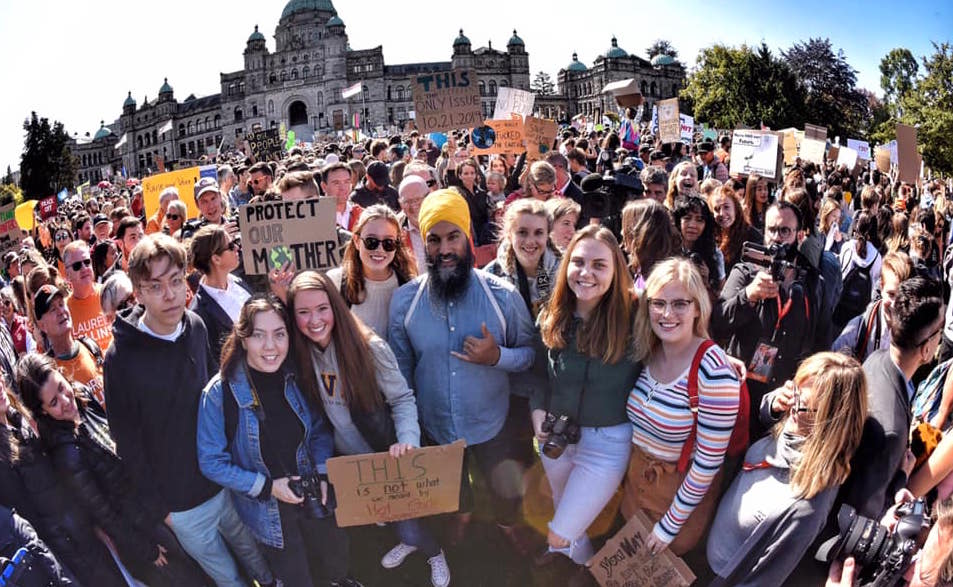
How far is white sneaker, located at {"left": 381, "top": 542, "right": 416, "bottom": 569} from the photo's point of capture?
370 cm

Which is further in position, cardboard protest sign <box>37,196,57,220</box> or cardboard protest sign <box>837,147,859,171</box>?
cardboard protest sign <box>837,147,859,171</box>

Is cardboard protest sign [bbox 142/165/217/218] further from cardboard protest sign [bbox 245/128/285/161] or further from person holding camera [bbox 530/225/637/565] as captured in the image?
person holding camera [bbox 530/225/637/565]

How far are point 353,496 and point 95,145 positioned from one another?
12206 cm

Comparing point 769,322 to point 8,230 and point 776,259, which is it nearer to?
point 776,259

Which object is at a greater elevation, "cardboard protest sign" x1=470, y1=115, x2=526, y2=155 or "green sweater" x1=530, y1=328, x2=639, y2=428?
"cardboard protest sign" x1=470, y1=115, x2=526, y2=155

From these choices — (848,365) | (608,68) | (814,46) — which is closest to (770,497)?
(848,365)

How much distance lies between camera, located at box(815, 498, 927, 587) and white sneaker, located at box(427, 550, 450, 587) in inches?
78.4

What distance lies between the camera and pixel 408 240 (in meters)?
4.64

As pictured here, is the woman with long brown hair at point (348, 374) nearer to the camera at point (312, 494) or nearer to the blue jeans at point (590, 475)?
the camera at point (312, 494)

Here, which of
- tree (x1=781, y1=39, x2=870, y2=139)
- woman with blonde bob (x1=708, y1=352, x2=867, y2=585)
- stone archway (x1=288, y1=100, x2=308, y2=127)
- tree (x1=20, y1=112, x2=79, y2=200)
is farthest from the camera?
stone archway (x1=288, y1=100, x2=308, y2=127)

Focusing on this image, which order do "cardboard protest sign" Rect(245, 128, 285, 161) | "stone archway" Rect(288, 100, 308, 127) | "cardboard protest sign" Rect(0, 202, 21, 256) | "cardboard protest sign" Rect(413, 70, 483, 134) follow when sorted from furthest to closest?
"stone archway" Rect(288, 100, 308, 127) < "cardboard protest sign" Rect(245, 128, 285, 161) < "cardboard protest sign" Rect(413, 70, 483, 134) < "cardboard protest sign" Rect(0, 202, 21, 256)

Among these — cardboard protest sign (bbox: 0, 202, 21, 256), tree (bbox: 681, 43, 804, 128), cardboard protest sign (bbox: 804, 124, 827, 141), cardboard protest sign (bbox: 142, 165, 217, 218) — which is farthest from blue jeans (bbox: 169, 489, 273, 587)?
tree (bbox: 681, 43, 804, 128)

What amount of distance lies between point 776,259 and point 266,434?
272cm

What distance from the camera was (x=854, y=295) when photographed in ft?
15.7
